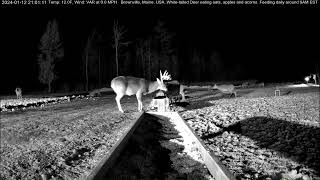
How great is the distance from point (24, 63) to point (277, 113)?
151 feet

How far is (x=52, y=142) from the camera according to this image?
8938mm

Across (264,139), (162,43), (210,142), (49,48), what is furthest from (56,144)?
(162,43)

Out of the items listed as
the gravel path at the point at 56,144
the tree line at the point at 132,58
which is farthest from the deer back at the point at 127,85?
the tree line at the point at 132,58

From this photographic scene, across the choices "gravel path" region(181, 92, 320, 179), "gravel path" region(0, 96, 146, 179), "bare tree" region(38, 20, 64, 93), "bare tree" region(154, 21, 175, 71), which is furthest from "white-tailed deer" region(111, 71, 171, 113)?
"bare tree" region(154, 21, 175, 71)

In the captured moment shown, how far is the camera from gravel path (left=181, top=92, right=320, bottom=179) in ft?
20.7

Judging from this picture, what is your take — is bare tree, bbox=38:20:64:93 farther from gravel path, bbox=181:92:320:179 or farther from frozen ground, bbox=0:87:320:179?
gravel path, bbox=181:92:320:179

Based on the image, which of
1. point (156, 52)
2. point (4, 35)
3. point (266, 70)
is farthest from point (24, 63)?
point (266, 70)

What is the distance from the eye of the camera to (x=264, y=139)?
9492mm

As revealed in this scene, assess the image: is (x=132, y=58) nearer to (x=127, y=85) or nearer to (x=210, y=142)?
(x=127, y=85)

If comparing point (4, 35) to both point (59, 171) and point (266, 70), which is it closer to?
point (59, 171)

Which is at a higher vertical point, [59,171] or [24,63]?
[24,63]

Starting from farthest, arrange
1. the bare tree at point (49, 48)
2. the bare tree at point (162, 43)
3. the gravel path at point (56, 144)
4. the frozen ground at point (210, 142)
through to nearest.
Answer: the bare tree at point (162, 43), the bare tree at point (49, 48), the gravel path at point (56, 144), the frozen ground at point (210, 142)

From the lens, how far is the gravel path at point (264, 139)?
632 centimetres

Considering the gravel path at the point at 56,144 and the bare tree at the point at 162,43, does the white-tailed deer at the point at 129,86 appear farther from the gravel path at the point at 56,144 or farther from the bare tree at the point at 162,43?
the bare tree at the point at 162,43
